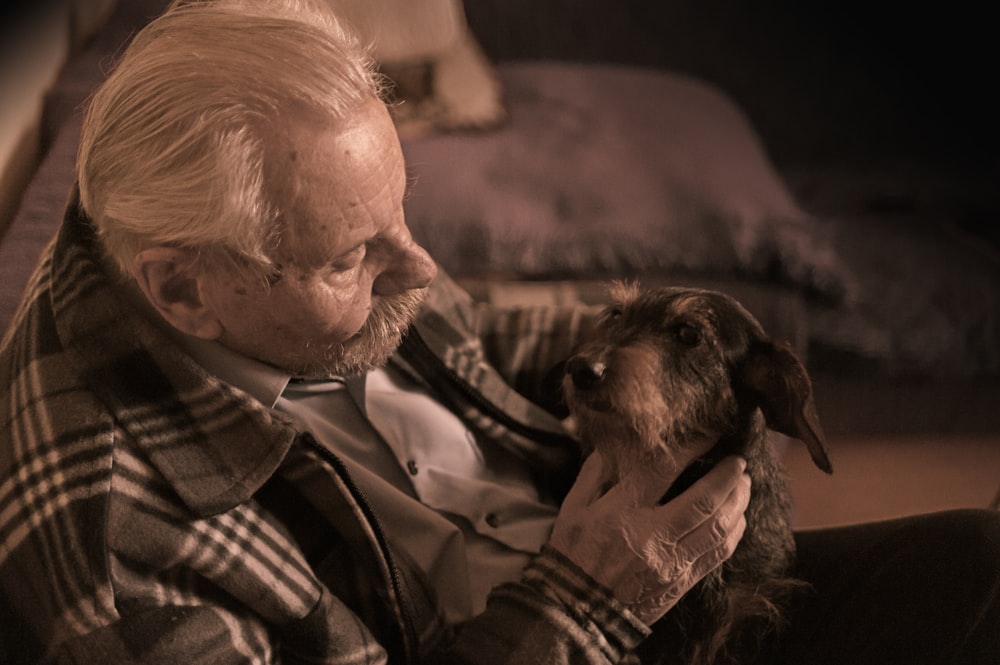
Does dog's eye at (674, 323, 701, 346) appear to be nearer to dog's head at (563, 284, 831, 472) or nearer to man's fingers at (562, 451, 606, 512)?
dog's head at (563, 284, 831, 472)

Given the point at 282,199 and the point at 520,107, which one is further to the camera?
the point at 520,107

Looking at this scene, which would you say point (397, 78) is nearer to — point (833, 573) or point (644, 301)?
point (644, 301)

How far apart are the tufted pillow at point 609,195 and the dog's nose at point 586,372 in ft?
3.47

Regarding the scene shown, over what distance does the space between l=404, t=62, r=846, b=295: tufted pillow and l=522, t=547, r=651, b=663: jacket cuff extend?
116 cm

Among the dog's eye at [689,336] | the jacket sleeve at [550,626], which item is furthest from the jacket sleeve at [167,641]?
the dog's eye at [689,336]

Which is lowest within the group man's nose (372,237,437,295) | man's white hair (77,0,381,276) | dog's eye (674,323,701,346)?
dog's eye (674,323,701,346)

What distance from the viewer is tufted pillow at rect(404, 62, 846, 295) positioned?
2.31 metres

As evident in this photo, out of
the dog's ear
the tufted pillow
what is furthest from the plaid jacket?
the tufted pillow

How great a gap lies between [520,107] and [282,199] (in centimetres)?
183

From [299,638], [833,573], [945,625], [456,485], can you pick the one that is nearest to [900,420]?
[833,573]

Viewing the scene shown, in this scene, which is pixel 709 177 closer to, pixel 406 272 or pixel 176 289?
pixel 406 272

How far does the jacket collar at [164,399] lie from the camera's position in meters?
1.09

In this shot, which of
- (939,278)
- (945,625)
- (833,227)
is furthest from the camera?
(833,227)

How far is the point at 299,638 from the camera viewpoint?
1159mm
